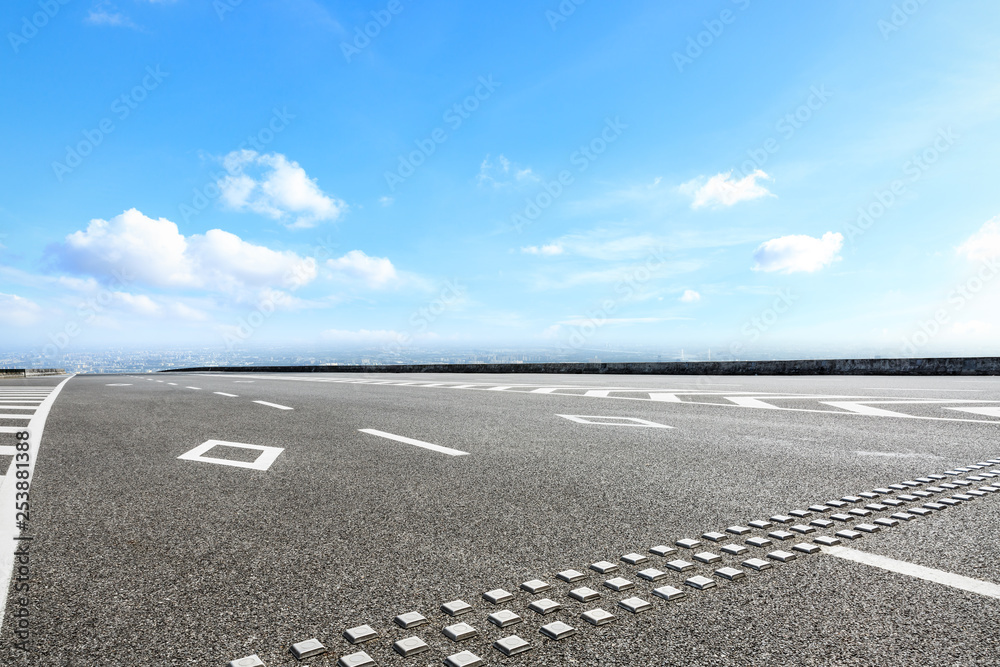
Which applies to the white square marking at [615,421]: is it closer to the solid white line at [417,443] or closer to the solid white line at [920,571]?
the solid white line at [417,443]

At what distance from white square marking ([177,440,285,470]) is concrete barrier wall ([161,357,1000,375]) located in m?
20.9

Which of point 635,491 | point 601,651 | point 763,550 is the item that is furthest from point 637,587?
point 635,491

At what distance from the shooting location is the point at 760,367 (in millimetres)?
23844

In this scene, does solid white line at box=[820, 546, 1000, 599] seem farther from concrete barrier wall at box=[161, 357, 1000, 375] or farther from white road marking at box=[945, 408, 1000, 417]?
concrete barrier wall at box=[161, 357, 1000, 375]

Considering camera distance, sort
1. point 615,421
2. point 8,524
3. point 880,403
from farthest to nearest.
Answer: point 880,403 → point 615,421 → point 8,524

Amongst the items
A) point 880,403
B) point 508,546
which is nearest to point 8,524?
point 508,546

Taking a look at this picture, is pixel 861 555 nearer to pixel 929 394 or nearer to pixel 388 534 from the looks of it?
pixel 388 534

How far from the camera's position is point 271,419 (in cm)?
882

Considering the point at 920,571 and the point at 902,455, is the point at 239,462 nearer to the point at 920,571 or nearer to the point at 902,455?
the point at 920,571

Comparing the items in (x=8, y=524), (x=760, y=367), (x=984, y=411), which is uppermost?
(x=760, y=367)

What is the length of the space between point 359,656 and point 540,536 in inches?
55.9

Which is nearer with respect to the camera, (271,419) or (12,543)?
(12,543)

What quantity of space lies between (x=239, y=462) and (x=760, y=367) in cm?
2228

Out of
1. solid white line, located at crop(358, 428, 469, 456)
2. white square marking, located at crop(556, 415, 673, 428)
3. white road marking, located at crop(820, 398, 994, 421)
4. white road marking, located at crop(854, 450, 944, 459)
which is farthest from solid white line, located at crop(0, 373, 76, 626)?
white road marking, located at crop(820, 398, 994, 421)
